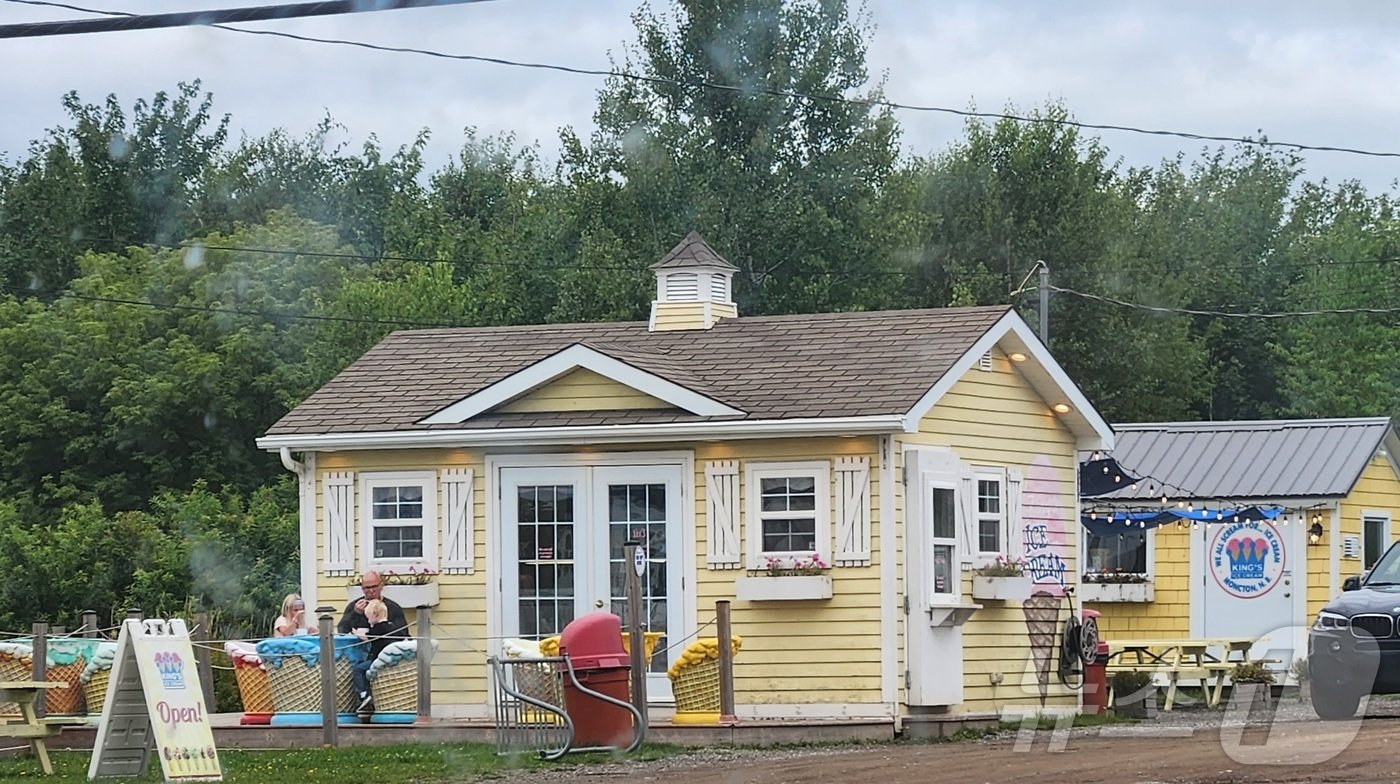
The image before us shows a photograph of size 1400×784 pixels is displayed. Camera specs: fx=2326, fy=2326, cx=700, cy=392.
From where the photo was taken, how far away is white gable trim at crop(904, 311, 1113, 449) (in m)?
18.5

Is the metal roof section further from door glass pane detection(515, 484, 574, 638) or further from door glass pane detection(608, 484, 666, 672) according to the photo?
door glass pane detection(515, 484, 574, 638)

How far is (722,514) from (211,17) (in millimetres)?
8211

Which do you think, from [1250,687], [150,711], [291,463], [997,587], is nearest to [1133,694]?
[1250,687]

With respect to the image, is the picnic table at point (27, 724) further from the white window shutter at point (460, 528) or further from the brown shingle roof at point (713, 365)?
the brown shingle roof at point (713, 365)

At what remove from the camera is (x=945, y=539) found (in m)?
19.0

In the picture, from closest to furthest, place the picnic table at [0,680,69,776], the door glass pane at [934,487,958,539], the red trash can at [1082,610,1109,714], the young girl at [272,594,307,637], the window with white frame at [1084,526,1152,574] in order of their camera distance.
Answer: the picnic table at [0,680,69,776], the door glass pane at [934,487,958,539], the young girl at [272,594,307,637], the red trash can at [1082,610,1109,714], the window with white frame at [1084,526,1152,574]

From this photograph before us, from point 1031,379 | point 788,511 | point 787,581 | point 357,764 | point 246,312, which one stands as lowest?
point 357,764

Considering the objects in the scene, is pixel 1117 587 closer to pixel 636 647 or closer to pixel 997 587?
pixel 997 587

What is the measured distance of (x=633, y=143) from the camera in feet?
135

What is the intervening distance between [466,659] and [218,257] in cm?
2527

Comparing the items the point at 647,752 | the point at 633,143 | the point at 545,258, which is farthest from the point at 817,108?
the point at 647,752

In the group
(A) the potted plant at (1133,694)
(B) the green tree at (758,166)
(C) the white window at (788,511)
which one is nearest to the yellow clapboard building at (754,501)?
(C) the white window at (788,511)

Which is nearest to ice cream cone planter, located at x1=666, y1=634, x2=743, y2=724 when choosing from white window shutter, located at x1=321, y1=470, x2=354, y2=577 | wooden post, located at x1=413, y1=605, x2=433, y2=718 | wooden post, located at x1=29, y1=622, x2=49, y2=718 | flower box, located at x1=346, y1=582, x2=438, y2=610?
wooden post, located at x1=413, y1=605, x2=433, y2=718

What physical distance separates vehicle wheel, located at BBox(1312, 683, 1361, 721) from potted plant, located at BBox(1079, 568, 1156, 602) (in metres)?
8.36
